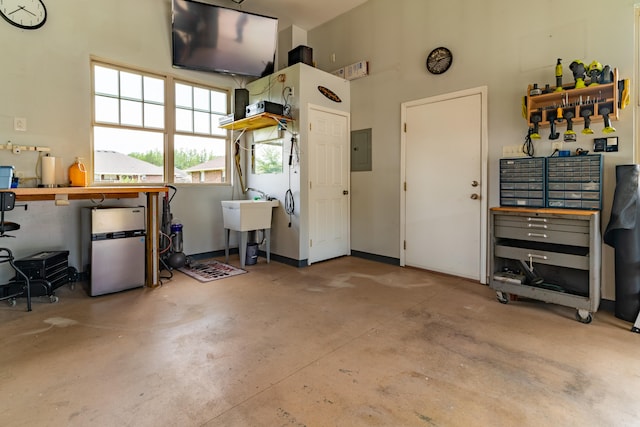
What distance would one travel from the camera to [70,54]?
373cm

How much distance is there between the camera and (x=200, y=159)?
5.00 m

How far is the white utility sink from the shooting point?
438 cm

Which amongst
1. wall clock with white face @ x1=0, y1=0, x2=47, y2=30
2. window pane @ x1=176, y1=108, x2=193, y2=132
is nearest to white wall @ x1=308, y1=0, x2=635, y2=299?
window pane @ x1=176, y1=108, x2=193, y2=132

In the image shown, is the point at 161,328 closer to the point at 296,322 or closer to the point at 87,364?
the point at 87,364

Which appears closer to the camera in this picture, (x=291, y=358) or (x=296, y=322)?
(x=291, y=358)

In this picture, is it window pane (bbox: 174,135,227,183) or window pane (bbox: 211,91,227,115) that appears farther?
window pane (bbox: 211,91,227,115)

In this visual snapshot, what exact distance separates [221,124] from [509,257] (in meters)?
4.13

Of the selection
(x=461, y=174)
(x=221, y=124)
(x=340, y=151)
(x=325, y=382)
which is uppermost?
(x=221, y=124)

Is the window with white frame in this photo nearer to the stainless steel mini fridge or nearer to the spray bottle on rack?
the spray bottle on rack

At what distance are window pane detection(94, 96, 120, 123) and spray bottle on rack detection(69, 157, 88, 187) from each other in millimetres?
694

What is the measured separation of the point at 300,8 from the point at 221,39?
4.42 ft

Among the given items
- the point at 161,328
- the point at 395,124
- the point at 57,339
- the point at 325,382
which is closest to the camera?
the point at 325,382

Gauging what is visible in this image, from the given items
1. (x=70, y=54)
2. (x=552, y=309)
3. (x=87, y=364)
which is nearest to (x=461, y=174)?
(x=552, y=309)

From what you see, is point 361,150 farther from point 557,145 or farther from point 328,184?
point 557,145
